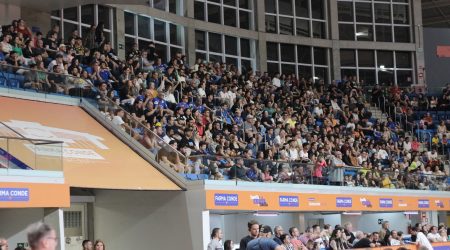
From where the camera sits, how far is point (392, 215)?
29.0m

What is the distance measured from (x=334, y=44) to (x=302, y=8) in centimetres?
246

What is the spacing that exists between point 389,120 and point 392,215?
694 cm

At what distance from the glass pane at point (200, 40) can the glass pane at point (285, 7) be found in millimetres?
5701

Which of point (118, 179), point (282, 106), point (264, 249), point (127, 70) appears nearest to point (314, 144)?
point (282, 106)

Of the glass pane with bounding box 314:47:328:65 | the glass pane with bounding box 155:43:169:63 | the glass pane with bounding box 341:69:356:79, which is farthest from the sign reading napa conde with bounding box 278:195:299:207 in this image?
the glass pane with bounding box 341:69:356:79

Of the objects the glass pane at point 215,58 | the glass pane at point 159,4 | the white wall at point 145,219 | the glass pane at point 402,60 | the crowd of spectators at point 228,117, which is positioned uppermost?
the glass pane at point 159,4

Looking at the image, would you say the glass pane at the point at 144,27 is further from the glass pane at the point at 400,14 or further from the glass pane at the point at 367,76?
the glass pane at the point at 400,14

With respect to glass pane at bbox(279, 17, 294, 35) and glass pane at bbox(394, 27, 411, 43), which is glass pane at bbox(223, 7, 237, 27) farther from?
glass pane at bbox(394, 27, 411, 43)

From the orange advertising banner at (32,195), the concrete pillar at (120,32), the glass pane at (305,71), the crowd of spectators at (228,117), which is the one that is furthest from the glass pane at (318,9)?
the orange advertising banner at (32,195)

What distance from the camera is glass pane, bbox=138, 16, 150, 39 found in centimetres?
3149

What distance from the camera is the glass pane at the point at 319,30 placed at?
39.8m

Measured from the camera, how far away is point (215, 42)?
115 ft

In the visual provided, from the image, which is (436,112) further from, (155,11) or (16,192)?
(16,192)

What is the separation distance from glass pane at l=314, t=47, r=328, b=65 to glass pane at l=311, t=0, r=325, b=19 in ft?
5.75
